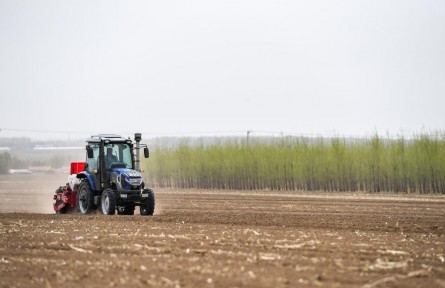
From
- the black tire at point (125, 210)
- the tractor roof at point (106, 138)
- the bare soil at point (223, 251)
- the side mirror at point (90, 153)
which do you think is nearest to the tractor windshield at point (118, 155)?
the tractor roof at point (106, 138)

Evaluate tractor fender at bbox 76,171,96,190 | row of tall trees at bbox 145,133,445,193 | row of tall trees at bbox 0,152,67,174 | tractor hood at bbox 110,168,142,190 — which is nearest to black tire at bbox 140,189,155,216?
tractor hood at bbox 110,168,142,190

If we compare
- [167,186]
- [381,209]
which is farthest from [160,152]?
[381,209]

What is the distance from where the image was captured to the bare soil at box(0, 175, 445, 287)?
1138 cm

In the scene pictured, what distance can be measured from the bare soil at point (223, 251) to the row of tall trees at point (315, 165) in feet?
60.7

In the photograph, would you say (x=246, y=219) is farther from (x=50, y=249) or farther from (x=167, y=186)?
(x=167, y=186)

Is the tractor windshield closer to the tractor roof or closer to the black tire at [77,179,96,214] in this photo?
the tractor roof

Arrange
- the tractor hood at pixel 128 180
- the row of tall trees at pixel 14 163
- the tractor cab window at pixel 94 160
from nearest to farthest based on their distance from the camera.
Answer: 1. the tractor hood at pixel 128 180
2. the tractor cab window at pixel 94 160
3. the row of tall trees at pixel 14 163

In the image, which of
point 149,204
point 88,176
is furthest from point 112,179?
point 149,204

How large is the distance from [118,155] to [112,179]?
0.88 meters

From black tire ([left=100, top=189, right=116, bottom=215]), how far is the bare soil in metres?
0.42

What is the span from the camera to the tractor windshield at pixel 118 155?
2550 centimetres

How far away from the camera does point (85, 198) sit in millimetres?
25766

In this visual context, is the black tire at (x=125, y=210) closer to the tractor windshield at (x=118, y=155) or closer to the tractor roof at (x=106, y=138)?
the tractor windshield at (x=118, y=155)

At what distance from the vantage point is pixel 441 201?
34.1 meters
